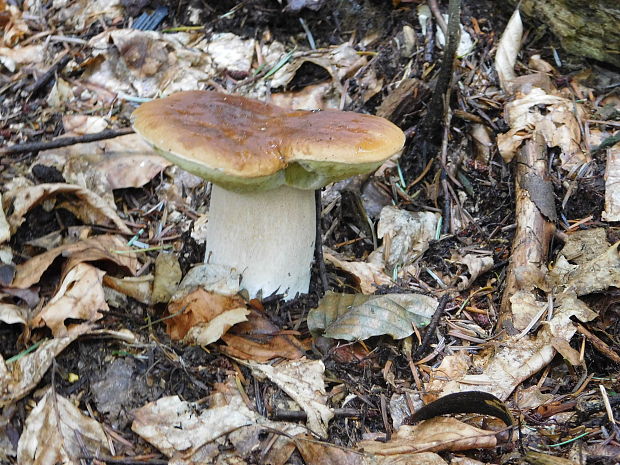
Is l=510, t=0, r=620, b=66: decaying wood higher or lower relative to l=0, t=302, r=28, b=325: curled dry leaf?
Answer: higher

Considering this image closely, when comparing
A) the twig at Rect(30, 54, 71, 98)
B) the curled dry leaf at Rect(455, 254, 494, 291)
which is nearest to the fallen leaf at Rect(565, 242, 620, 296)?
the curled dry leaf at Rect(455, 254, 494, 291)

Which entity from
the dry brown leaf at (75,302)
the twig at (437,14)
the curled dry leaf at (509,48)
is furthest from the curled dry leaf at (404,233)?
the dry brown leaf at (75,302)

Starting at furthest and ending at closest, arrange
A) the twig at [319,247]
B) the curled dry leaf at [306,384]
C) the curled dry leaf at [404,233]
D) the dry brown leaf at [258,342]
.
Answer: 1. the curled dry leaf at [404,233]
2. the twig at [319,247]
3. the dry brown leaf at [258,342]
4. the curled dry leaf at [306,384]

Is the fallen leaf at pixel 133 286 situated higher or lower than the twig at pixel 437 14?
lower

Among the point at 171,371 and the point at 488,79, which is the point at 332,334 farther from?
the point at 488,79

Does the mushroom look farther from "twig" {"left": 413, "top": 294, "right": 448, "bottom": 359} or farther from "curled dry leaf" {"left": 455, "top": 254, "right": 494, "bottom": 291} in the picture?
"curled dry leaf" {"left": 455, "top": 254, "right": 494, "bottom": 291}

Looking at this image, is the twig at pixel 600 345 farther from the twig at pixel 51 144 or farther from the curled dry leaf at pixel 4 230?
the curled dry leaf at pixel 4 230

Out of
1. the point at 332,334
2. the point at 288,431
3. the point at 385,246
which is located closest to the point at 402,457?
the point at 288,431

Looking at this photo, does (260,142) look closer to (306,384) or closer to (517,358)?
(306,384)
